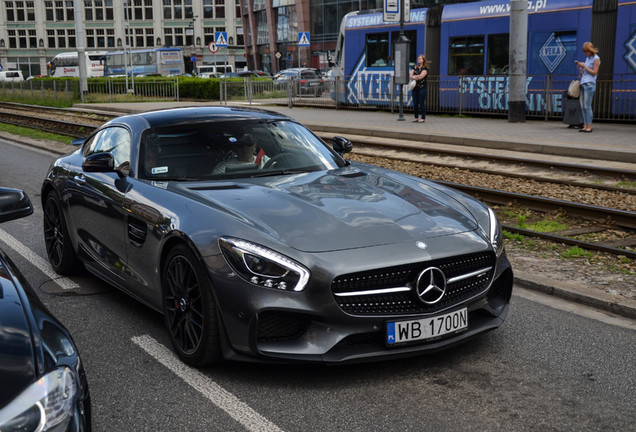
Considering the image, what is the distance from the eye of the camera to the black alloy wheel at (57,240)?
20.5 ft

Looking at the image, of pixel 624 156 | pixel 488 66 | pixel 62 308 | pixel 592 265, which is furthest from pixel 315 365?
pixel 488 66

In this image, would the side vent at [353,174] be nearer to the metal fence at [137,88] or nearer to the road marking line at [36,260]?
the road marking line at [36,260]

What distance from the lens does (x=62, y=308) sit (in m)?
5.54

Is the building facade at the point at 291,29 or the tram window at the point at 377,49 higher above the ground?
the building facade at the point at 291,29

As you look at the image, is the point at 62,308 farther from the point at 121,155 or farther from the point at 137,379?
the point at 137,379

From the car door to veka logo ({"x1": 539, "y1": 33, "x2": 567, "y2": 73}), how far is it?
16.3 meters

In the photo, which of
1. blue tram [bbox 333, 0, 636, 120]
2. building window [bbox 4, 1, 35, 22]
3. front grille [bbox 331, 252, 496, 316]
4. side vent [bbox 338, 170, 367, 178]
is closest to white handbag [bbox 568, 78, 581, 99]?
blue tram [bbox 333, 0, 636, 120]

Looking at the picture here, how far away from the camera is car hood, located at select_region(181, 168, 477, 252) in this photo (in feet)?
13.3

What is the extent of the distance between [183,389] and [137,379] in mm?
314

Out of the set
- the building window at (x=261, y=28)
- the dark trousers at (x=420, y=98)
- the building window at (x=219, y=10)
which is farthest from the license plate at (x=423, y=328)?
the building window at (x=219, y=10)

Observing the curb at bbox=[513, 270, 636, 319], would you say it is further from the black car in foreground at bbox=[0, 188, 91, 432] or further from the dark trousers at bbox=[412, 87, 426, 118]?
the dark trousers at bbox=[412, 87, 426, 118]

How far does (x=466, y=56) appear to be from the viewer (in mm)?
22562

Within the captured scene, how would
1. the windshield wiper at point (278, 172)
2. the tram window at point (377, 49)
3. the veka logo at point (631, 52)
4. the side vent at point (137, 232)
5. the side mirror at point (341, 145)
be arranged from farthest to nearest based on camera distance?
1. the tram window at point (377, 49)
2. the veka logo at point (631, 52)
3. the side mirror at point (341, 145)
4. the windshield wiper at point (278, 172)
5. the side vent at point (137, 232)

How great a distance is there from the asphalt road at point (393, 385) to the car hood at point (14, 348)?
4.17ft
